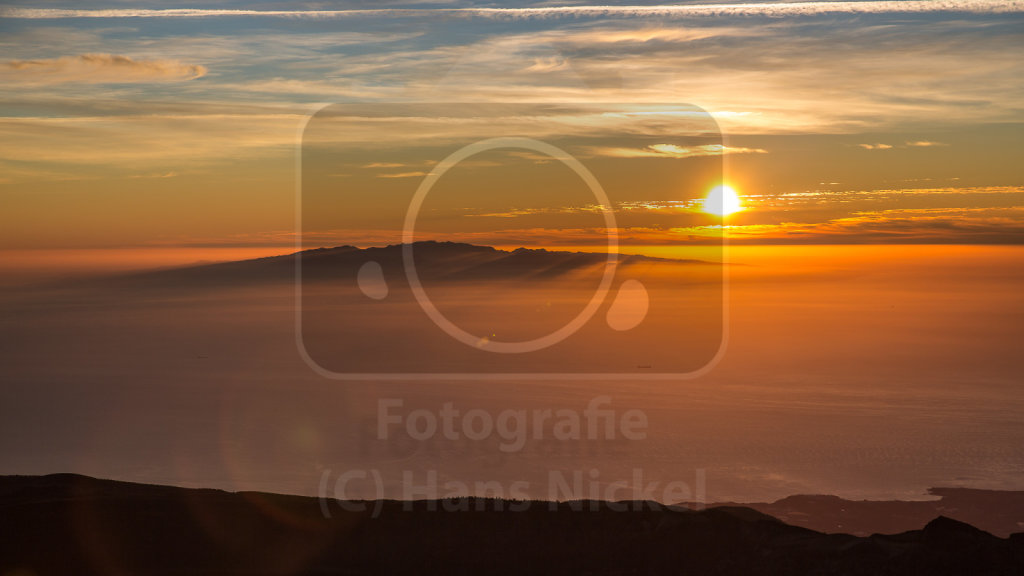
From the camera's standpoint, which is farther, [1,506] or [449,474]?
[449,474]

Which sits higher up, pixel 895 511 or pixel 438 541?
pixel 438 541

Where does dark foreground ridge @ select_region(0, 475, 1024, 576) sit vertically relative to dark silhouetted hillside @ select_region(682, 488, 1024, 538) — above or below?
above

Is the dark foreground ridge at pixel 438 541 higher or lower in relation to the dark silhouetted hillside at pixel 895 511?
higher

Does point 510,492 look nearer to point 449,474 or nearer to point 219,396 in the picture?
point 449,474

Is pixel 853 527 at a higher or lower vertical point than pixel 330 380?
higher

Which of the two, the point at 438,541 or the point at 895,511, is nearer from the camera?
the point at 438,541

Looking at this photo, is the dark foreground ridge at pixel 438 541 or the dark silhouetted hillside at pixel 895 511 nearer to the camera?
the dark foreground ridge at pixel 438 541

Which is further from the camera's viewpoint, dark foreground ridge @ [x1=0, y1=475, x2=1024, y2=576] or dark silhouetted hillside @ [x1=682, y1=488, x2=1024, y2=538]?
dark silhouetted hillside @ [x1=682, y1=488, x2=1024, y2=538]

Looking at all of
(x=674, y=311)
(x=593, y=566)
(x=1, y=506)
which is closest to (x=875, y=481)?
(x=593, y=566)
